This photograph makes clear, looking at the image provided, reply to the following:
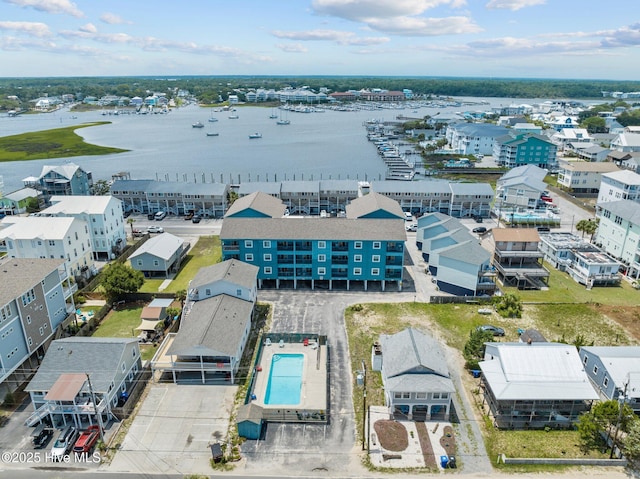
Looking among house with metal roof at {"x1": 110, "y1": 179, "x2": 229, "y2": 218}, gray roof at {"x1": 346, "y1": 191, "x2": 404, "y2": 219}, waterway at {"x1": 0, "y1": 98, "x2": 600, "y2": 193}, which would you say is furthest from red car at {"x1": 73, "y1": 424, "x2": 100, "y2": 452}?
waterway at {"x1": 0, "y1": 98, "x2": 600, "y2": 193}

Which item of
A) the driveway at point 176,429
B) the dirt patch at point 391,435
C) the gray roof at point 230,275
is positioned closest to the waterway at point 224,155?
the gray roof at point 230,275

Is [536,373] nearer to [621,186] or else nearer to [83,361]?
[83,361]

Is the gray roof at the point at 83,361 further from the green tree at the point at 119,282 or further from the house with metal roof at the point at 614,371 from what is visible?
the house with metal roof at the point at 614,371

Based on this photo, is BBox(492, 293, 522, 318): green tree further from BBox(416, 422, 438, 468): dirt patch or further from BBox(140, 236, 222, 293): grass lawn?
BBox(140, 236, 222, 293): grass lawn

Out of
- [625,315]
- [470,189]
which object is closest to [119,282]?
[625,315]

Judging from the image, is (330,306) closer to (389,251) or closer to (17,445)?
(389,251)
